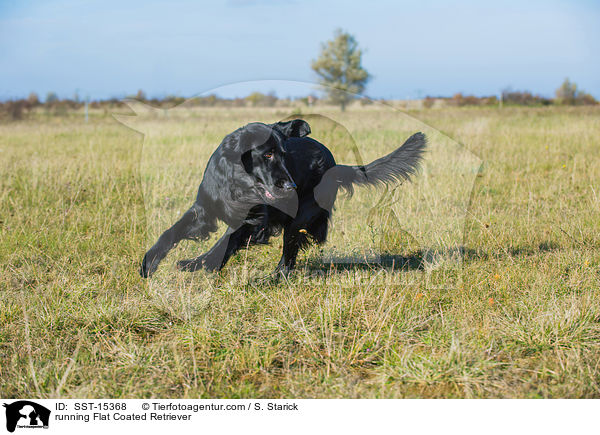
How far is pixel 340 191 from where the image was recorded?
483 cm

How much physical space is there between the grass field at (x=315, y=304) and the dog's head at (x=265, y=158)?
29.3 inches

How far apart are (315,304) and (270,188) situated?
89 cm

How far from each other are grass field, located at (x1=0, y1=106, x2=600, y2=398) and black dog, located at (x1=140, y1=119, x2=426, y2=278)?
24 centimetres

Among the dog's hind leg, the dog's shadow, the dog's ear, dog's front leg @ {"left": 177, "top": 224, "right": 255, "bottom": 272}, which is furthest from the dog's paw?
the dog's ear

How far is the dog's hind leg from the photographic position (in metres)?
4.05

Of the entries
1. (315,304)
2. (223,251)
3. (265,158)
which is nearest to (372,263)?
(315,304)

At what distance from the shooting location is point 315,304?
3.62m

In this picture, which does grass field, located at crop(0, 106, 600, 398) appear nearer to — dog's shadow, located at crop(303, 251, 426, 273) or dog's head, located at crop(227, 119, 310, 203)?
dog's shadow, located at crop(303, 251, 426, 273)

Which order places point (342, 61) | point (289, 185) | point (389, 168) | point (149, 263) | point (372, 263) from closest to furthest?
point (289, 185)
point (149, 263)
point (372, 263)
point (389, 168)
point (342, 61)

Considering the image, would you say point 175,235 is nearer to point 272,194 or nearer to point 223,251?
point 223,251

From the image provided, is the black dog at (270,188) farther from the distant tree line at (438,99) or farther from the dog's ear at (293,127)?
the distant tree line at (438,99)

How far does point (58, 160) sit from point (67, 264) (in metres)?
5.06

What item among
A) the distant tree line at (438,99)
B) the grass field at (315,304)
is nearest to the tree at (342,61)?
the distant tree line at (438,99)
